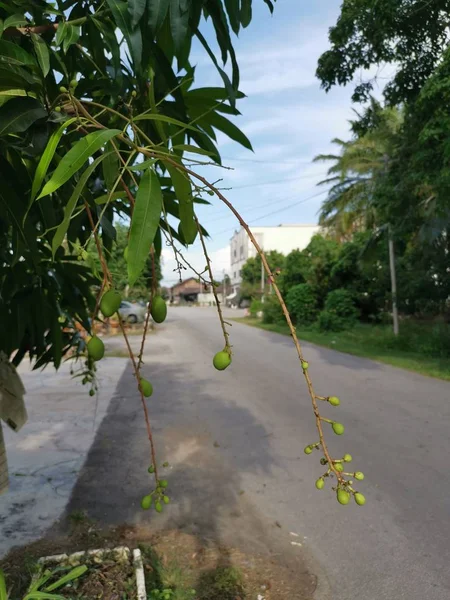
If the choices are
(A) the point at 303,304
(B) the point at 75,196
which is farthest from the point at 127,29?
(A) the point at 303,304

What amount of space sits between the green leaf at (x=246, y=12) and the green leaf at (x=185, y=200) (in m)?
0.67

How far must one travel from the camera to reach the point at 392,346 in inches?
505

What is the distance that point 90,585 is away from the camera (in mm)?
2295

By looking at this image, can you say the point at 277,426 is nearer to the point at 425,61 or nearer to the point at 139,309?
the point at 425,61

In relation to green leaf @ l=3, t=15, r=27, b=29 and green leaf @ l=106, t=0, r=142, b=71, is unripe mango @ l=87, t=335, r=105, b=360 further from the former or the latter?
Result: green leaf @ l=3, t=15, r=27, b=29

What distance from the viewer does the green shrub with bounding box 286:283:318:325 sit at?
66.5 feet

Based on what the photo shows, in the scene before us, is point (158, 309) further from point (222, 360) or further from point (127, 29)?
point (127, 29)

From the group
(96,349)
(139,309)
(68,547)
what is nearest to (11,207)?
(96,349)

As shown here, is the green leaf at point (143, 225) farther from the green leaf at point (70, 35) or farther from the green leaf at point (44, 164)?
the green leaf at point (70, 35)

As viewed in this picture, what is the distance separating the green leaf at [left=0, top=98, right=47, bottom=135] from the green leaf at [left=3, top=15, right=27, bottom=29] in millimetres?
189

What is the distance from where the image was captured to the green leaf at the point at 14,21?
112cm

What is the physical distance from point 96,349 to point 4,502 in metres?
3.48

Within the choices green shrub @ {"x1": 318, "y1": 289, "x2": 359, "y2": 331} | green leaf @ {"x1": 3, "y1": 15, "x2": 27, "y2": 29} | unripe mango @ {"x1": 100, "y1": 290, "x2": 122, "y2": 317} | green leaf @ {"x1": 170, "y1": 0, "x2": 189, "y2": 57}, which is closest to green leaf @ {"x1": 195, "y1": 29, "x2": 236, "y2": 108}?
green leaf @ {"x1": 170, "y1": 0, "x2": 189, "y2": 57}

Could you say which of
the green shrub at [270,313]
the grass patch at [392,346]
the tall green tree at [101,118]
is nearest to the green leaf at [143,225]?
the tall green tree at [101,118]
